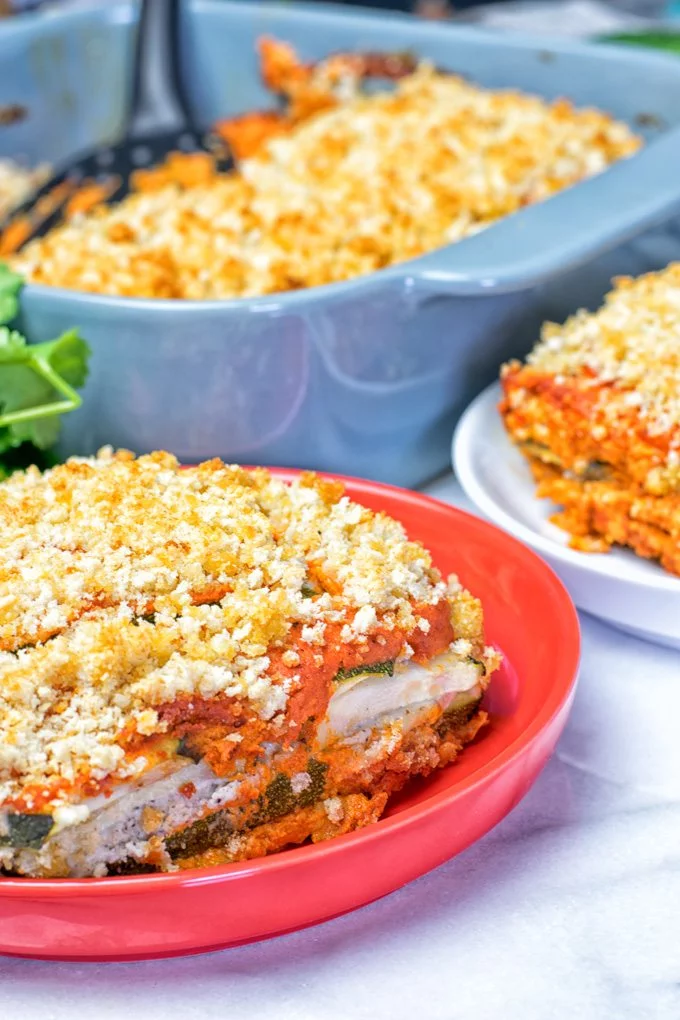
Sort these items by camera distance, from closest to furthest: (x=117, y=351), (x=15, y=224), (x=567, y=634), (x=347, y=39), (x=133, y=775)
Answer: (x=133, y=775), (x=567, y=634), (x=117, y=351), (x=15, y=224), (x=347, y=39)

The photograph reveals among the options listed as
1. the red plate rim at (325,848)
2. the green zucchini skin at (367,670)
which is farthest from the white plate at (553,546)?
the green zucchini skin at (367,670)

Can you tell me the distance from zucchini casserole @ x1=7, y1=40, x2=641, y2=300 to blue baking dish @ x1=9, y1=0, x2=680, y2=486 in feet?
0.44

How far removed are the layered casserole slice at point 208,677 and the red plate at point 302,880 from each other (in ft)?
0.11

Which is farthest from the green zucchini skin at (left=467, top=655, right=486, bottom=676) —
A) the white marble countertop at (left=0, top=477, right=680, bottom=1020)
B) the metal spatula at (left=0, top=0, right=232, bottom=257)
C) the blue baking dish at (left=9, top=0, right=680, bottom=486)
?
the metal spatula at (left=0, top=0, right=232, bottom=257)

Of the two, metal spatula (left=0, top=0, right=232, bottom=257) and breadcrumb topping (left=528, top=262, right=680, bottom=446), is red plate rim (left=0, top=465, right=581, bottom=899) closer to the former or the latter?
breadcrumb topping (left=528, top=262, right=680, bottom=446)

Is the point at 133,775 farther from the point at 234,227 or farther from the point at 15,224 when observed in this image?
the point at 15,224

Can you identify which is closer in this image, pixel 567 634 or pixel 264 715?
pixel 264 715

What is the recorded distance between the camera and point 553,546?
3.55 ft

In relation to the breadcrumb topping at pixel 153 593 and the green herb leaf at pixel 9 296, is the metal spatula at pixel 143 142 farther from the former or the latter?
the breadcrumb topping at pixel 153 593

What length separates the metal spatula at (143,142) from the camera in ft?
6.02

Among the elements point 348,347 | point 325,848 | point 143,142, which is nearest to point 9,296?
point 348,347

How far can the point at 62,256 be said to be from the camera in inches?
56.2

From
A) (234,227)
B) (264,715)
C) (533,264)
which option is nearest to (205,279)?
(234,227)

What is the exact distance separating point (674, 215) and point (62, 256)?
701 mm
